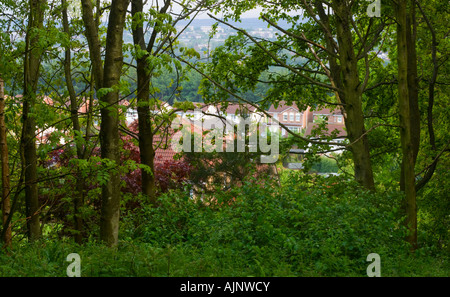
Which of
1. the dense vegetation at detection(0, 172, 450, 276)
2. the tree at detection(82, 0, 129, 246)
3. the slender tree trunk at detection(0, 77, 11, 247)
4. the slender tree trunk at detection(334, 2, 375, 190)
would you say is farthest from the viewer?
the slender tree trunk at detection(334, 2, 375, 190)

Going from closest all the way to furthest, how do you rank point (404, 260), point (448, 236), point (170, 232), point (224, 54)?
point (404, 260) < point (170, 232) < point (448, 236) < point (224, 54)

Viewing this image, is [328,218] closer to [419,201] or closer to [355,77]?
[355,77]

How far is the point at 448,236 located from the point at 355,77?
486cm

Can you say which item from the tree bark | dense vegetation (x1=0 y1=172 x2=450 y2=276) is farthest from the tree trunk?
the tree bark

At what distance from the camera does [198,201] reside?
839 centimetres

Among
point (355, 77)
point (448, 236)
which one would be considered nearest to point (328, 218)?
point (355, 77)
